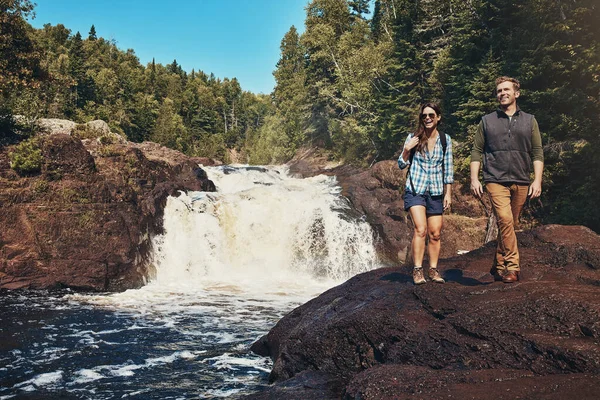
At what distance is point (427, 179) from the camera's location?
17.1 feet

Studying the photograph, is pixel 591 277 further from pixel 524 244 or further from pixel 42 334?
pixel 42 334

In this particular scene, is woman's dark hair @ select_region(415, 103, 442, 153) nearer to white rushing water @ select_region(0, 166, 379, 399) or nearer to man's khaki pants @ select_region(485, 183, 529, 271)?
man's khaki pants @ select_region(485, 183, 529, 271)

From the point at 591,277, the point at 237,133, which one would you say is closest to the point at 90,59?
the point at 237,133

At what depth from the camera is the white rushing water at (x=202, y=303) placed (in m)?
7.30

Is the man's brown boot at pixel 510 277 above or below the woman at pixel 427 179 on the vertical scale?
below

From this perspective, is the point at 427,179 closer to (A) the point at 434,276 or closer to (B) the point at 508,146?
(B) the point at 508,146

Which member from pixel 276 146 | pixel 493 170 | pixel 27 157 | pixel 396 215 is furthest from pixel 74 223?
pixel 276 146

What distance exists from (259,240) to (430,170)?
15.2m

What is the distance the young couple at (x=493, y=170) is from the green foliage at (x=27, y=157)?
1641 cm

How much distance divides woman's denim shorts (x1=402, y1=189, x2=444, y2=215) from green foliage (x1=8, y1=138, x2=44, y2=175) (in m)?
16.5

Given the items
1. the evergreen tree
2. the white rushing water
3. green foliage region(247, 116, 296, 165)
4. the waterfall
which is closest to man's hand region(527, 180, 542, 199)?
the white rushing water

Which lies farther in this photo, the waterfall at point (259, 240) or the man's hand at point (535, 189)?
the waterfall at point (259, 240)

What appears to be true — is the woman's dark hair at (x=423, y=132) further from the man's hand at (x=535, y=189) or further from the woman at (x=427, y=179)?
the man's hand at (x=535, y=189)

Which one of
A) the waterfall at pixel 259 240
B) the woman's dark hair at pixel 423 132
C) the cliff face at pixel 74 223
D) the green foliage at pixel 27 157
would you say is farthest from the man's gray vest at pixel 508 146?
the green foliage at pixel 27 157
